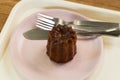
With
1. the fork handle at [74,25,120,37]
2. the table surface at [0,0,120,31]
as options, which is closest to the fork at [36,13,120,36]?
the fork handle at [74,25,120,37]

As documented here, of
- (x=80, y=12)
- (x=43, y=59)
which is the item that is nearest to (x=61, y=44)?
(x=43, y=59)

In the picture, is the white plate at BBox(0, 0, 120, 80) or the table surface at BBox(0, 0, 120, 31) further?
the table surface at BBox(0, 0, 120, 31)

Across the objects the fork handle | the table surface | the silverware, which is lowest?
the silverware

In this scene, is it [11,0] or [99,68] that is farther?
[11,0]

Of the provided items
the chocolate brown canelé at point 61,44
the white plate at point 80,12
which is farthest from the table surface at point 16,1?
the chocolate brown canelé at point 61,44

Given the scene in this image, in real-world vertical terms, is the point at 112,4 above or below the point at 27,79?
above

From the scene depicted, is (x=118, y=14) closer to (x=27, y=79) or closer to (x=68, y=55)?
(x=68, y=55)

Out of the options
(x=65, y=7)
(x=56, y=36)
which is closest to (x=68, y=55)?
(x=56, y=36)

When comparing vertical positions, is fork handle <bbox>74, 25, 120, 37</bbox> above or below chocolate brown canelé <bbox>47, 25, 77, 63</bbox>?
above

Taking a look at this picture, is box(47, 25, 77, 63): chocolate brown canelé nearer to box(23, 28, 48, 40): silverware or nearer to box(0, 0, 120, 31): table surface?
box(23, 28, 48, 40): silverware
